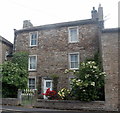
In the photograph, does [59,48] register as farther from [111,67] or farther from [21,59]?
[111,67]

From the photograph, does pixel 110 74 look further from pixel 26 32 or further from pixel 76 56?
pixel 26 32

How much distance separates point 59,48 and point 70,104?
7908mm

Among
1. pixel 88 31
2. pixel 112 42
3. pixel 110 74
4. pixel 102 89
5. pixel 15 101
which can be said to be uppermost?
pixel 88 31

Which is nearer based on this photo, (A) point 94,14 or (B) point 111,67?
(B) point 111,67

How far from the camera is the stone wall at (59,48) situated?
665 inches

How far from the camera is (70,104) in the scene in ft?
38.1

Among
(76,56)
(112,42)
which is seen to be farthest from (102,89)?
(76,56)

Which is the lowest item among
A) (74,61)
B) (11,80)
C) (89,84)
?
(89,84)

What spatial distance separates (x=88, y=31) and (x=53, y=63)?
557cm

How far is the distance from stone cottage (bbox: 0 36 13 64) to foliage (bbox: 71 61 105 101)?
468 inches

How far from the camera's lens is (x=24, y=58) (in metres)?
18.6

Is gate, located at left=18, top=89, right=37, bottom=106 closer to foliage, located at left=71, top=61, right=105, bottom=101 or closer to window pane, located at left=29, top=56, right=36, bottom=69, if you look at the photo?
foliage, located at left=71, top=61, right=105, bottom=101

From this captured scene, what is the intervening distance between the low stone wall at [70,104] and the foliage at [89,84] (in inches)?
16.3

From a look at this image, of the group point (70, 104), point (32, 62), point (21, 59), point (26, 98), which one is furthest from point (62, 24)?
point (70, 104)
